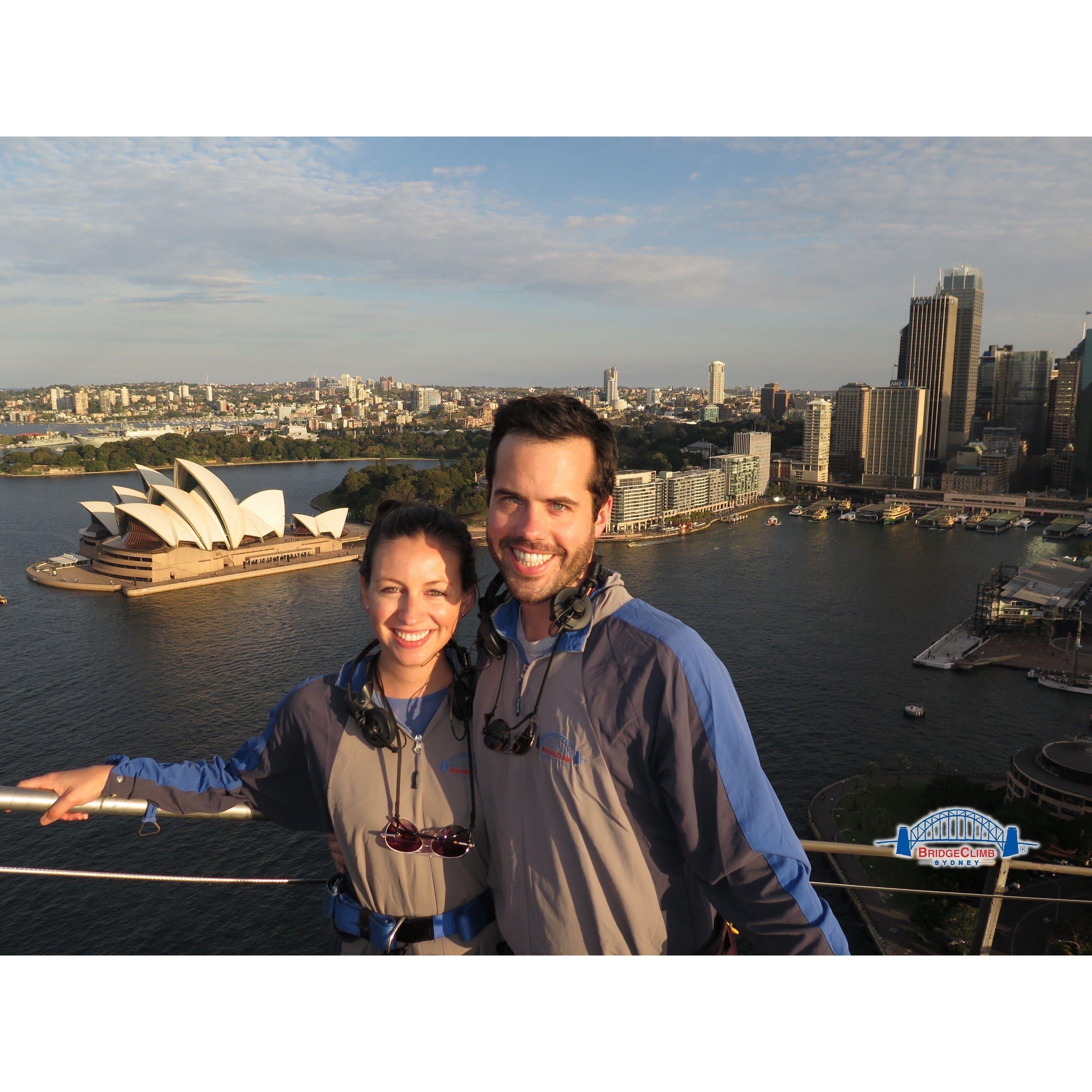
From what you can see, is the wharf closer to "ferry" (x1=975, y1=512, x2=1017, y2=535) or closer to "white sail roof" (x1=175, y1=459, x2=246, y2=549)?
"ferry" (x1=975, y1=512, x2=1017, y2=535)

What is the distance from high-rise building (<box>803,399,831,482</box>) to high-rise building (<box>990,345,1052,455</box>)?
6.76 meters

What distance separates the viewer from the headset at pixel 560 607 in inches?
19.5

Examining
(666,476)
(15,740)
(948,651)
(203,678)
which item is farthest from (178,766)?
(666,476)

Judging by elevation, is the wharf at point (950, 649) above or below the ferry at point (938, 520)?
below

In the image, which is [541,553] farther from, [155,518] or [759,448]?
[759,448]

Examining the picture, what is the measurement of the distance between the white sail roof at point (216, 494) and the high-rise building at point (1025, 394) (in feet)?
67.9

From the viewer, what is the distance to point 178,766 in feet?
2.00

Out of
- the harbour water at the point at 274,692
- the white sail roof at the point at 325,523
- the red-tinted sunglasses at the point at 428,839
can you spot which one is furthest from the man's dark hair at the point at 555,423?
the white sail roof at the point at 325,523

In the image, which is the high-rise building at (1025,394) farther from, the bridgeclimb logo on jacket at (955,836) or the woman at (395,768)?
the woman at (395,768)

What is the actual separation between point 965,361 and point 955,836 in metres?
23.0

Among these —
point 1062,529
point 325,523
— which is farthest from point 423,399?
point 1062,529

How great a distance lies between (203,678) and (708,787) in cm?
702

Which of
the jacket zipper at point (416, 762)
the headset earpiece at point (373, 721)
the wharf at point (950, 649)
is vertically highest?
the headset earpiece at point (373, 721)

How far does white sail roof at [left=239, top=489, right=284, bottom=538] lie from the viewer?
11.2m
